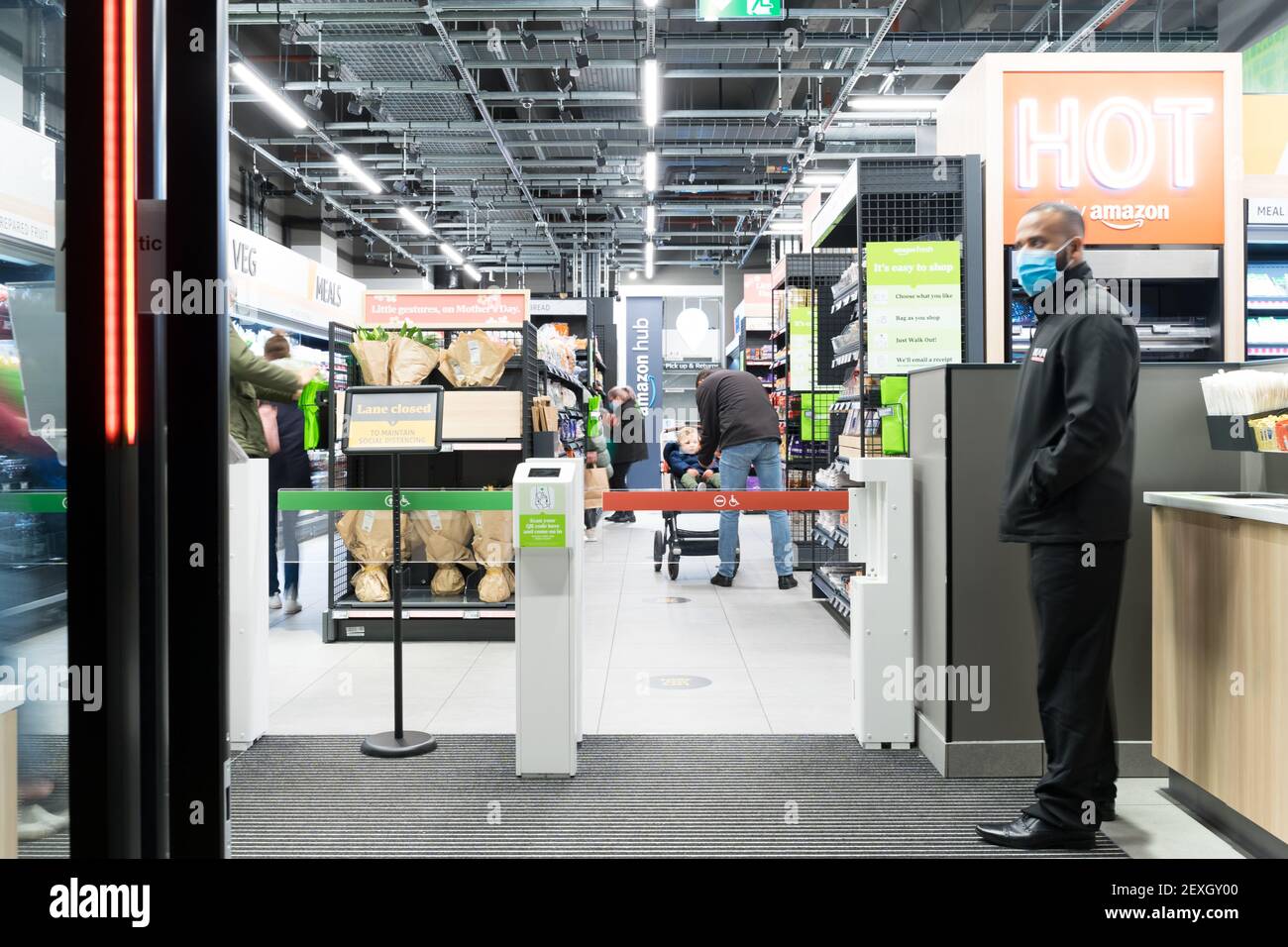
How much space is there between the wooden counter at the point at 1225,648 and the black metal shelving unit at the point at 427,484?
12.2 feet

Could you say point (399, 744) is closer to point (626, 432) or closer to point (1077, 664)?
point (1077, 664)

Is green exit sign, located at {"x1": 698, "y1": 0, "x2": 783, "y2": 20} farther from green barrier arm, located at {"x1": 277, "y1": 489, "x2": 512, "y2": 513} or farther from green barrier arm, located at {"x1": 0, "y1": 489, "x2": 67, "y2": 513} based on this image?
green barrier arm, located at {"x1": 0, "y1": 489, "x2": 67, "y2": 513}

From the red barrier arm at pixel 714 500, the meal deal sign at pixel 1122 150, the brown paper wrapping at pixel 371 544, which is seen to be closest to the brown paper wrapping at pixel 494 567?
the brown paper wrapping at pixel 371 544

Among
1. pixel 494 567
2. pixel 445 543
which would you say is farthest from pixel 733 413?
pixel 445 543

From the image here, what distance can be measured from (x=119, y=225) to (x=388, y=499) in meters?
3.16

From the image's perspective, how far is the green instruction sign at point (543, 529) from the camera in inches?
131

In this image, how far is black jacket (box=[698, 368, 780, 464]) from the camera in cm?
747

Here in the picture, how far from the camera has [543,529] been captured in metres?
3.33

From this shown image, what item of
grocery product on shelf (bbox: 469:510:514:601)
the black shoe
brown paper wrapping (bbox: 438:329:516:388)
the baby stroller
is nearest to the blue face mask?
the black shoe

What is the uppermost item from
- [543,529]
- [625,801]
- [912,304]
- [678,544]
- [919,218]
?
[919,218]

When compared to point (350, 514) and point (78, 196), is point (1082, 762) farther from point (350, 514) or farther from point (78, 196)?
point (350, 514)

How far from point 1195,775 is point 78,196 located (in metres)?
3.38

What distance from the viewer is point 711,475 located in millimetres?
8094
